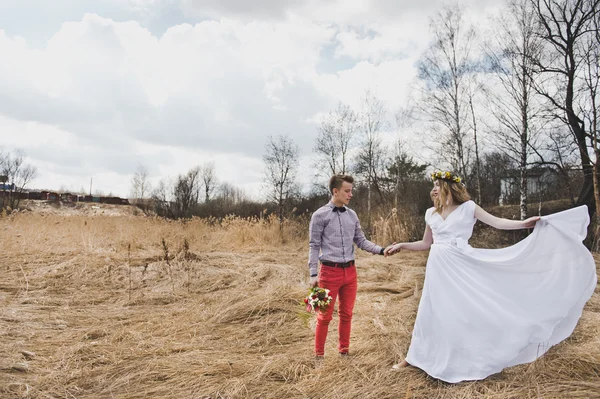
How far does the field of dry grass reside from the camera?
9.85 ft

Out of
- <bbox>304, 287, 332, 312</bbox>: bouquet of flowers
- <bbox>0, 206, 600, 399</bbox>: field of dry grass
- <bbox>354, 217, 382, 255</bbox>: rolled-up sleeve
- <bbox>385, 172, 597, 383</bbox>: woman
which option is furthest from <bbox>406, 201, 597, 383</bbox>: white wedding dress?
<bbox>304, 287, 332, 312</bbox>: bouquet of flowers

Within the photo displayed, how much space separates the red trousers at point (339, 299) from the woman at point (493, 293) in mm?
561

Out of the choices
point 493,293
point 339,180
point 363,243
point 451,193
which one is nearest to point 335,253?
point 363,243

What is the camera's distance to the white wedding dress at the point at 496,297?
2.94m

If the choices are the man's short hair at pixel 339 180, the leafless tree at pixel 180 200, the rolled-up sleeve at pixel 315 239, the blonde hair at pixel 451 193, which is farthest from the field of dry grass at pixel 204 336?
the leafless tree at pixel 180 200

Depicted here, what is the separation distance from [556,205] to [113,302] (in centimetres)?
1590

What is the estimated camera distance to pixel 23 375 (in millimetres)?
3291

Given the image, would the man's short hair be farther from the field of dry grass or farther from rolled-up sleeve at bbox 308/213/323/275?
the field of dry grass

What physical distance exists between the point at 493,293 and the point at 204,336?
116 inches

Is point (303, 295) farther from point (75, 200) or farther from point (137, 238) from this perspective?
point (75, 200)

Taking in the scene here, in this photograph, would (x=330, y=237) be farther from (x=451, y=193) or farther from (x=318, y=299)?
(x=451, y=193)

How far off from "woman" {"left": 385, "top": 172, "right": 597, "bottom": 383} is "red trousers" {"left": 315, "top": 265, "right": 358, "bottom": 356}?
0.56 metres

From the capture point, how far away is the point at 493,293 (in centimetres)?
306

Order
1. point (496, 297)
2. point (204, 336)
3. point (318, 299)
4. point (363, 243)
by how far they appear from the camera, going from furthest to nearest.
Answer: point (204, 336), point (363, 243), point (318, 299), point (496, 297)
